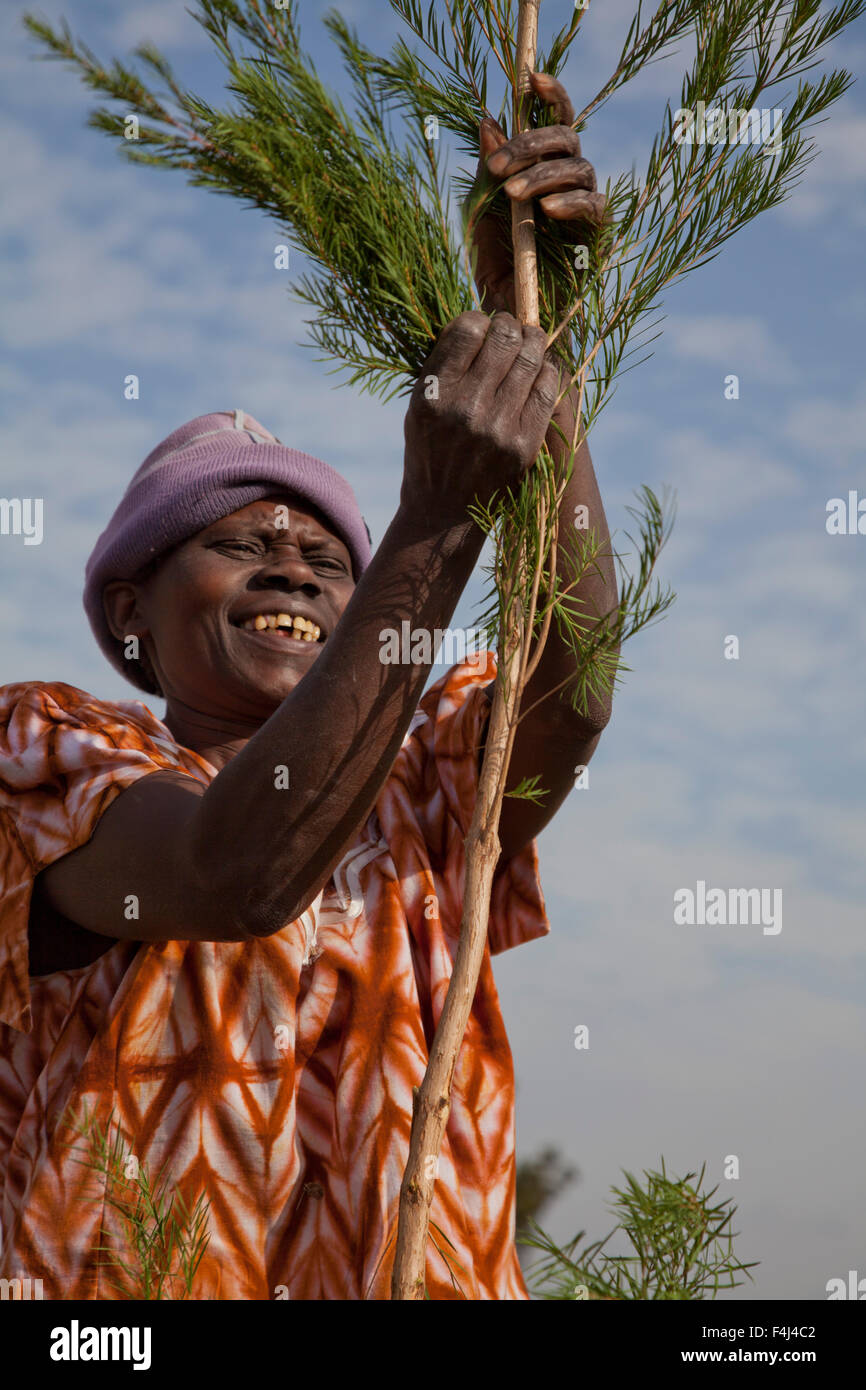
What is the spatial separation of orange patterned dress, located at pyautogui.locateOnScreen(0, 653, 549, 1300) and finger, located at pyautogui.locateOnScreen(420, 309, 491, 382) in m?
0.76

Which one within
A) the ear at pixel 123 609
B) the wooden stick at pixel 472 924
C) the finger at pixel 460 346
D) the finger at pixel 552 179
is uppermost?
the finger at pixel 552 179

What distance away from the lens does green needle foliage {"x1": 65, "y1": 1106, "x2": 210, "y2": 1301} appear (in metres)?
1.87

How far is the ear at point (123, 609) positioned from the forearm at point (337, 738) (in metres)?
1.25

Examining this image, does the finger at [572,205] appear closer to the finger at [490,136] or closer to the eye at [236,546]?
the finger at [490,136]

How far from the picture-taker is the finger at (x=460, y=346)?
193cm

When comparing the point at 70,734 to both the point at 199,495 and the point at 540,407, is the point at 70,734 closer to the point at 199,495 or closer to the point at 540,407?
the point at 199,495

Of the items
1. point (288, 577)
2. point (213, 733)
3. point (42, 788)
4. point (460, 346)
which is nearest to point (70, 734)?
point (42, 788)

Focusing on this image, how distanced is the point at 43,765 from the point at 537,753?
882 millimetres

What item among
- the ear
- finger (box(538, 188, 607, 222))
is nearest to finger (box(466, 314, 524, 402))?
finger (box(538, 188, 607, 222))

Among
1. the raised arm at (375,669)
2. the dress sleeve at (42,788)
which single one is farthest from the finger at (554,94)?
the dress sleeve at (42,788)

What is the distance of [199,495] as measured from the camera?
118 inches

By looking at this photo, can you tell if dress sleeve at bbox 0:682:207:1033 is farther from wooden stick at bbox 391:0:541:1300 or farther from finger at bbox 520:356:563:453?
finger at bbox 520:356:563:453

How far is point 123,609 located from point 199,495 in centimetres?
41
